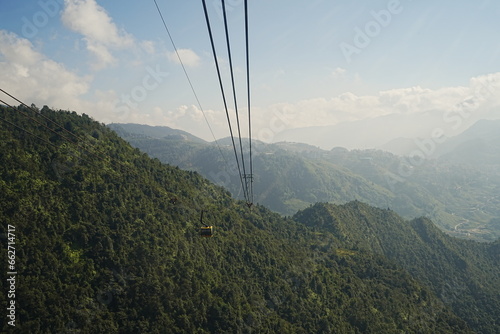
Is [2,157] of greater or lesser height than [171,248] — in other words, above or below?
above

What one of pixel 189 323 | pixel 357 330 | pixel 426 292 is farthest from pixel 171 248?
pixel 426 292

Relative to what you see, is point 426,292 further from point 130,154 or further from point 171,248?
point 130,154

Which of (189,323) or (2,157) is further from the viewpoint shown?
(2,157)

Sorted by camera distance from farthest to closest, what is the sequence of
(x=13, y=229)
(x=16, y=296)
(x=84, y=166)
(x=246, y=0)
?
(x=84, y=166)
(x=13, y=229)
(x=16, y=296)
(x=246, y=0)

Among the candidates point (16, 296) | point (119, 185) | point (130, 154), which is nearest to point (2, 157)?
point (119, 185)

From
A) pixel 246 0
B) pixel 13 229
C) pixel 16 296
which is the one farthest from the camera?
pixel 13 229

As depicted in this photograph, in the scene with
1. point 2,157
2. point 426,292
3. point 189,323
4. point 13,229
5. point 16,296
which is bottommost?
point 426,292
